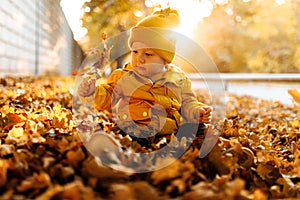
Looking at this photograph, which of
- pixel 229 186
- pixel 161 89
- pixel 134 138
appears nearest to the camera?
pixel 229 186

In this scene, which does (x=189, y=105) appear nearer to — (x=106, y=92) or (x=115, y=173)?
(x=106, y=92)

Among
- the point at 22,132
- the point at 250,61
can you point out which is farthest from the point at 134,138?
the point at 250,61

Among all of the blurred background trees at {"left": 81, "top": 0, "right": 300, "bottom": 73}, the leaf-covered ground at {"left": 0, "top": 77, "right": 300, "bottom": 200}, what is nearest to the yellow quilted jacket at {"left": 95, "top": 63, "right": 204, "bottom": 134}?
the leaf-covered ground at {"left": 0, "top": 77, "right": 300, "bottom": 200}

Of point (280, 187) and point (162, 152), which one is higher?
point (162, 152)

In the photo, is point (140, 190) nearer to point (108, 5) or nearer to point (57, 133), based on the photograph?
point (57, 133)

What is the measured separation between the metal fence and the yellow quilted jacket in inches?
168

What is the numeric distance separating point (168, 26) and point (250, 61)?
43.0 metres

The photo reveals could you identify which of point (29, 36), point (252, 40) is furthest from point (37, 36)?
point (252, 40)

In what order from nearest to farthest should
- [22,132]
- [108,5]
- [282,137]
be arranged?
[22,132]
[282,137]
[108,5]

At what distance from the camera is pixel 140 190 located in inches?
57.9

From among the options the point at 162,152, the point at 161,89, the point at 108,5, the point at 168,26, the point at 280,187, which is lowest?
the point at 280,187

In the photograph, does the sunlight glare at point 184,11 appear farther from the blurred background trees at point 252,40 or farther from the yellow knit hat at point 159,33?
the blurred background trees at point 252,40

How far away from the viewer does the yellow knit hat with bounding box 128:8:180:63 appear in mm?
2955

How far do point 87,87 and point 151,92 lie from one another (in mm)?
455
